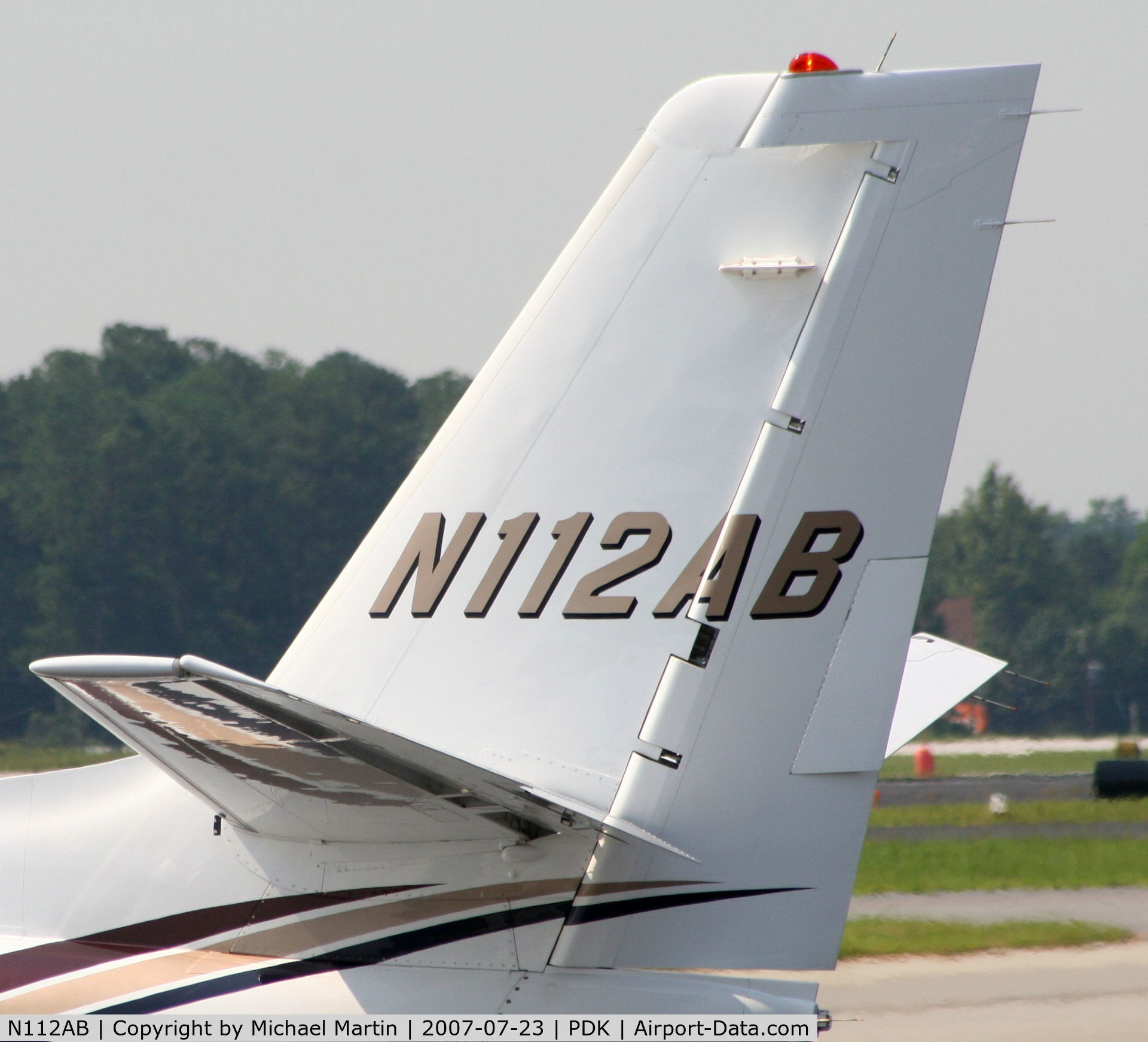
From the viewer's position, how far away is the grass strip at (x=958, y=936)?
37.0 ft

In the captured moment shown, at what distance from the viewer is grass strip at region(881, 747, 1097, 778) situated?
26.5m

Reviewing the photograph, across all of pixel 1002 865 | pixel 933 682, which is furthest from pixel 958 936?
pixel 933 682

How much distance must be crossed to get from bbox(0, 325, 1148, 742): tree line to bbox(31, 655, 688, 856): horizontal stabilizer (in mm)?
40780

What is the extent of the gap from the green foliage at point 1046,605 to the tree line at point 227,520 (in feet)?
0.48

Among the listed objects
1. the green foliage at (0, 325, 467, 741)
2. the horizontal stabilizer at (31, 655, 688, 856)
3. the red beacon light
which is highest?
the green foliage at (0, 325, 467, 741)

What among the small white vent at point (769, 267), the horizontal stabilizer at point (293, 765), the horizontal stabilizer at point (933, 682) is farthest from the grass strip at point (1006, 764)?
the horizontal stabilizer at point (293, 765)

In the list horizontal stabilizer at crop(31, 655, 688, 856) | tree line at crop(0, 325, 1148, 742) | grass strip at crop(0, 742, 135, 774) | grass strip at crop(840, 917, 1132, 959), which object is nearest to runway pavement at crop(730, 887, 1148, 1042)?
grass strip at crop(840, 917, 1132, 959)

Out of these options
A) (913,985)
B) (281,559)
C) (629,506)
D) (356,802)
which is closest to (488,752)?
(356,802)

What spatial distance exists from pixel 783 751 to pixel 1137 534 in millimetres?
77512

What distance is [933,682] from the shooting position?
20.1ft

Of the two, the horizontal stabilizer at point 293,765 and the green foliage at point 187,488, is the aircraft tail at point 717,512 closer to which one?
the horizontal stabilizer at point 293,765

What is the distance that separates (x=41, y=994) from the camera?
448cm

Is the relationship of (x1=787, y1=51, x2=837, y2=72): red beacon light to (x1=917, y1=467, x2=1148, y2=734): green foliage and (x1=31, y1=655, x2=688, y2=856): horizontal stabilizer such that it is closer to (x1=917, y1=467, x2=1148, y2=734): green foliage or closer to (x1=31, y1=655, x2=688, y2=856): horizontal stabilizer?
(x1=31, y1=655, x2=688, y2=856): horizontal stabilizer

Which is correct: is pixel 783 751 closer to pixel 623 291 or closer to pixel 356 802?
pixel 356 802
